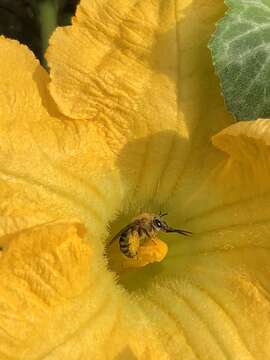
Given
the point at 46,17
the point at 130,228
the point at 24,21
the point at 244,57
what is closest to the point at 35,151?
the point at 130,228

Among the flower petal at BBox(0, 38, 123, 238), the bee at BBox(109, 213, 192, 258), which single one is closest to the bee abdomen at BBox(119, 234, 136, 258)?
the bee at BBox(109, 213, 192, 258)

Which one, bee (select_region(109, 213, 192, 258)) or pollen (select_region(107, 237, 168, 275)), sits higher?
bee (select_region(109, 213, 192, 258))

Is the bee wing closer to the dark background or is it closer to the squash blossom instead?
the squash blossom

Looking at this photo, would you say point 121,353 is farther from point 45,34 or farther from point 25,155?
point 45,34

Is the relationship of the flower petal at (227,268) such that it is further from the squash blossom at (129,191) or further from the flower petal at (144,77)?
the flower petal at (144,77)

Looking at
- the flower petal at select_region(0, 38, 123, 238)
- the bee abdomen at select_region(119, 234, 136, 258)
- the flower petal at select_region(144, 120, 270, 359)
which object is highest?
the flower petal at select_region(0, 38, 123, 238)

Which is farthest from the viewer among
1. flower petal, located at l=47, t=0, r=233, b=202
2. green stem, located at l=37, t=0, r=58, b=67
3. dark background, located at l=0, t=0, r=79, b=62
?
dark background, located at l=0, t=0, r=79, b=62

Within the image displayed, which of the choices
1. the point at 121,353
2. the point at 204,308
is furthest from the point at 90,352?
the point at 204,308
